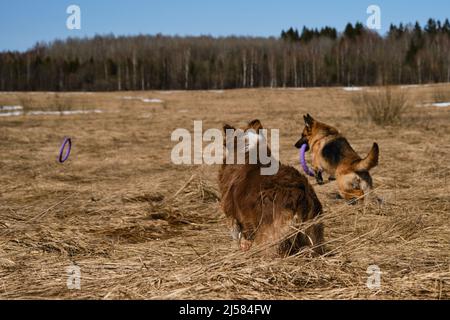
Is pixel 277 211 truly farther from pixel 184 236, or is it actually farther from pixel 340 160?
pixel 340 160

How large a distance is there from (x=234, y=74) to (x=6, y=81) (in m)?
35.3

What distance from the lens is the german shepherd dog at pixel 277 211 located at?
383 cm

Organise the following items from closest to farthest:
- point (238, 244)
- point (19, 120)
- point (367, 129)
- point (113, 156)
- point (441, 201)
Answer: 1. point (238, 244)
2. point (441, 201)
3. point (113, 156)
4. point (367, 129)
5. point (19, 120)

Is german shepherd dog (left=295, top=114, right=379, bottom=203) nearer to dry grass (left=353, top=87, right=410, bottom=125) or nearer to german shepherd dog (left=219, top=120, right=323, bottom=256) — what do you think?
german shepherd dog (left=219, top=120, right=323, bottom=256)

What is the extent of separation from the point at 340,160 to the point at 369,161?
2.62ft

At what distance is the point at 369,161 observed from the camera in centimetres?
673

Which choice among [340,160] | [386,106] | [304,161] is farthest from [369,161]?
[386,106]

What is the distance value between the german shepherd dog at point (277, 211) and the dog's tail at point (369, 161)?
251 centimetres

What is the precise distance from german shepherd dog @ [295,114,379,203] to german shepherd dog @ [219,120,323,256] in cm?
206

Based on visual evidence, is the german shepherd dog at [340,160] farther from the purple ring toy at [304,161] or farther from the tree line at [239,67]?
the tree line at [239,67]

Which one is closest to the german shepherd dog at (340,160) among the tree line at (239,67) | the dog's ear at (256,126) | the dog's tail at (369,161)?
the dog's tail at (369,161)

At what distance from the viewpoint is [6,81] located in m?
76.3
